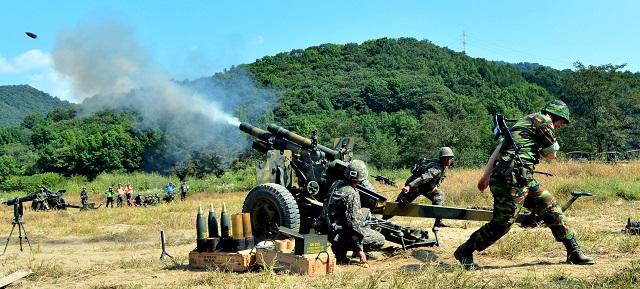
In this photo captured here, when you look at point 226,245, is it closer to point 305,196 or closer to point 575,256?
point 305,196

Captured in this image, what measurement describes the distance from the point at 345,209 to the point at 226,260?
140cm

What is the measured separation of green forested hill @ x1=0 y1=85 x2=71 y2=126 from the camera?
167125mm

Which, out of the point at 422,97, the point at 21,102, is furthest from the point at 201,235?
the point at 21,102

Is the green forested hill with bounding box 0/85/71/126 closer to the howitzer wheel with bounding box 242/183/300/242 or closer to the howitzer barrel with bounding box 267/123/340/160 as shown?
the howitzer barrel with bounding box 267/123/340/160

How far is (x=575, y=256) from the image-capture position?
6.46 meters

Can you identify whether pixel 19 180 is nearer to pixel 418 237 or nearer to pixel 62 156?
pixel 62 156

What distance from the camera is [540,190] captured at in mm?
6469

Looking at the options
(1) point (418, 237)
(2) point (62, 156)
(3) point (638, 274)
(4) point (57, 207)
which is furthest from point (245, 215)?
(2) point (62, 156)

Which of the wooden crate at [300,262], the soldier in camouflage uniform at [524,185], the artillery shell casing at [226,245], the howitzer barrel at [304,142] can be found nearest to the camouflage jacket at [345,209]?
the wooden crate at [300,262]

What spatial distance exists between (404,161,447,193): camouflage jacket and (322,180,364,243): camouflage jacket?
129 inches

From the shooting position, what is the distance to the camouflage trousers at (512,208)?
6.32m

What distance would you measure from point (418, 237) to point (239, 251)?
230 centimetres

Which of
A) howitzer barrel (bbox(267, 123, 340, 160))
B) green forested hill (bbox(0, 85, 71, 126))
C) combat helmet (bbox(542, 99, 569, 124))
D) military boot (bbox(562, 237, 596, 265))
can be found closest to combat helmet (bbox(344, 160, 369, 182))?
howitzer barrel (bbox(267, 123, 340, 160))

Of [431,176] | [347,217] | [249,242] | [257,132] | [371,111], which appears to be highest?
[371,111]
